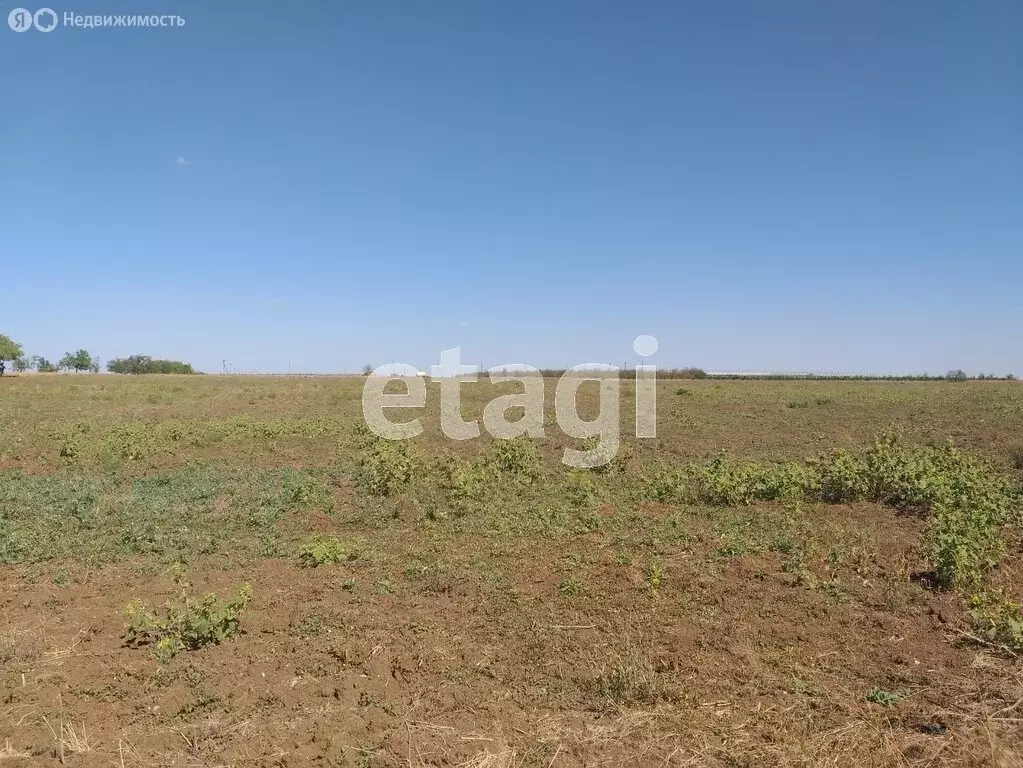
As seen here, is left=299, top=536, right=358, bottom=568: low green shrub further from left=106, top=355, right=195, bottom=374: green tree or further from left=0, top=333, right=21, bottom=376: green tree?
left=106, top=355, right=195, bottom=374: green tree

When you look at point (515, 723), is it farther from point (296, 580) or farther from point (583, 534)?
point (583, 534)

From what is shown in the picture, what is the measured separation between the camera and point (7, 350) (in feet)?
156

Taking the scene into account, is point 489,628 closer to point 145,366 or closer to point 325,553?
point 325,553

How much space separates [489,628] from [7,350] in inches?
2255

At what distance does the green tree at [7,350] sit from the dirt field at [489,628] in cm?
4894

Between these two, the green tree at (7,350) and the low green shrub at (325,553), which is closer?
the low green shrub at (325,553)

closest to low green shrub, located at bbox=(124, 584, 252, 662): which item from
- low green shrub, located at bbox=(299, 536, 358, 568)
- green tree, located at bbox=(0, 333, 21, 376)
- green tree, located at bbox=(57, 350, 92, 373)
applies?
low green shrub, located at bbox=(299, 536, 358, 568)

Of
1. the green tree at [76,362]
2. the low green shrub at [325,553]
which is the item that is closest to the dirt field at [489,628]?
the low green shrub at [325,553]

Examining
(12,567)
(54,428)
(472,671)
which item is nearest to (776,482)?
(472,671)

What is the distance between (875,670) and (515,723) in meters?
2.24

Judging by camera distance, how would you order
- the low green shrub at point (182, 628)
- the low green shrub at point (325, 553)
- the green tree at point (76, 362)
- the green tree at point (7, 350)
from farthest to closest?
the green tree at point (76, 362)
the green tree at point (7, 350)
the low green shrub at point (325, 553)
the low green shrub at point (182, 628)

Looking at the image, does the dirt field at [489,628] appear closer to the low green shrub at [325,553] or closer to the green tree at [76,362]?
the low green shrub at [325,553]

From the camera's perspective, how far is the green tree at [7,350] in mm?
47250

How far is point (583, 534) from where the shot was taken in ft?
22.0
